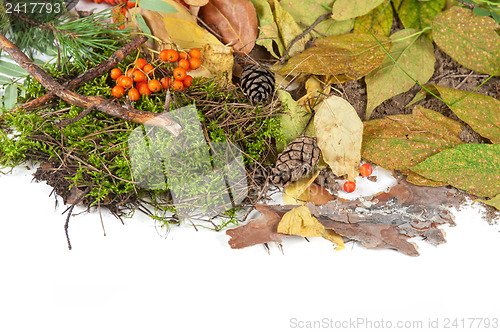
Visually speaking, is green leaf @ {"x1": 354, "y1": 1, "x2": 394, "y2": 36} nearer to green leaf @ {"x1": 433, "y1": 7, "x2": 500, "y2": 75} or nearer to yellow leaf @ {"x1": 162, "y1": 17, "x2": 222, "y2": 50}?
green leaf @ {"x1": 433, "y1": 7, "x2": 500, "y2": 75}

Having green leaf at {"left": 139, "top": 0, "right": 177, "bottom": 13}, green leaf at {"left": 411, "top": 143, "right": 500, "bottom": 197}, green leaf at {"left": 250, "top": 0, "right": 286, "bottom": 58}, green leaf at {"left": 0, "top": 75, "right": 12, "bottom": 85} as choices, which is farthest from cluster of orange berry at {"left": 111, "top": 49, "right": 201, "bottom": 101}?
green leaf at {"left": 411, "top": 143, "right": 500, "bottom": 197}

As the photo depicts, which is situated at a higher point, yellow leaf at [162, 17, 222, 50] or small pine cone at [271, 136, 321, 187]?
yellow leaf at [162, 17, 222, 50]

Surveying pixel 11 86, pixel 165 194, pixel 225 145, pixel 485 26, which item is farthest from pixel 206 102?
pixel 485 26

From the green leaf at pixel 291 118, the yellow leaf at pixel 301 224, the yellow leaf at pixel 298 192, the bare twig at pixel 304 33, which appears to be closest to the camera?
the yellow leaf at pixel 301 224

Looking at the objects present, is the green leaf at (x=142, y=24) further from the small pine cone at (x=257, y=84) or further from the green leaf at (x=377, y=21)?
the green leaf at (x=377, y=21)

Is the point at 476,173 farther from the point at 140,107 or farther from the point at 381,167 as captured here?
the point at 140,107

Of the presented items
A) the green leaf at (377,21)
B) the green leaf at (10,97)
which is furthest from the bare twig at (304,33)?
the green leaf at (10,97)
